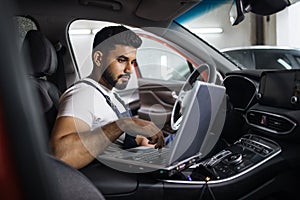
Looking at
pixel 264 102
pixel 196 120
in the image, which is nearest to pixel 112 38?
pixel 196 120

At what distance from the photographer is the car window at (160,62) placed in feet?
7.86

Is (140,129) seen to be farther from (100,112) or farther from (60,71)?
(60,71)

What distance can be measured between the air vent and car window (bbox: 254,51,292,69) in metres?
0.81

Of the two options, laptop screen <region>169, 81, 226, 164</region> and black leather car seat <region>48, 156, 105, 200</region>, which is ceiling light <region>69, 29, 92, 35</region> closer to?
laptop screen <region>169, 81, 226, 164</region>

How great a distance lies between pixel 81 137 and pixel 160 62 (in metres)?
1.73

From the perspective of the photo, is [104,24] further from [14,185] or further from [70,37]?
[14,185]

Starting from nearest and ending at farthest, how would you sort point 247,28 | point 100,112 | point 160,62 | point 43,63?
point 100,112, point 43,63, point 160,62, point 247,28

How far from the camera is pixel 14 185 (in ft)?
1.14

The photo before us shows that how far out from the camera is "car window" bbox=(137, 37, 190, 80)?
240 centimetres

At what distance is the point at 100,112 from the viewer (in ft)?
5.23

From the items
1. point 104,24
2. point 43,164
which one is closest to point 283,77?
point 104,24

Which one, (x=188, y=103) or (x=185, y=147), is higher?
(x=188, y=103)

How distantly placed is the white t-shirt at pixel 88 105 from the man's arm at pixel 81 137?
0.04 m

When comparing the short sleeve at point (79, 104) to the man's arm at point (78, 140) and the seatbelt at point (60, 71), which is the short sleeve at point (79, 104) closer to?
the man's arm at point (78, 140)
